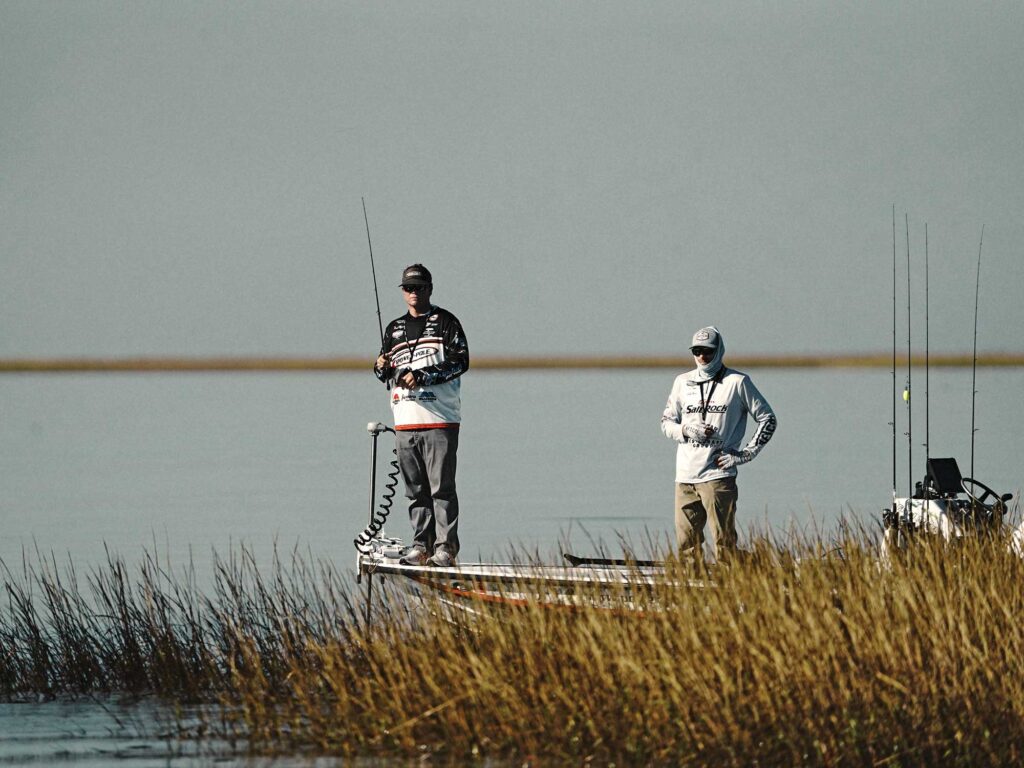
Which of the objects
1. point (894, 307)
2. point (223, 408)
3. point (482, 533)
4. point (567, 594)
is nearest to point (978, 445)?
point (482, 533)

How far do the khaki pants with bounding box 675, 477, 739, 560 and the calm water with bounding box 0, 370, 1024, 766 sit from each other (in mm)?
446

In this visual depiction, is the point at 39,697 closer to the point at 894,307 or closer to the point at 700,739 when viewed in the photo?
the point at 700,739

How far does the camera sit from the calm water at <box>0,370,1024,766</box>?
778 inches

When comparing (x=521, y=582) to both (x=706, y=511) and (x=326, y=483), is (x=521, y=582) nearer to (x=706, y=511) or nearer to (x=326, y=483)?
(x=706, y=511)

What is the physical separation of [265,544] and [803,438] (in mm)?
28297

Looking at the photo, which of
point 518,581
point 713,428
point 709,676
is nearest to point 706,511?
point 713,428

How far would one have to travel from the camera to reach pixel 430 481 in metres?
11.2

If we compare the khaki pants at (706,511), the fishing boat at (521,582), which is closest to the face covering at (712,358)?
the khaki pants at (706,511)

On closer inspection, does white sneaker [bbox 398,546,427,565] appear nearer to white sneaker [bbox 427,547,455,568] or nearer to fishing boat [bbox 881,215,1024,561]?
white sneaker [bbox 427,547,455,568]

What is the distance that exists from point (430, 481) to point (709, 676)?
11.3 ft

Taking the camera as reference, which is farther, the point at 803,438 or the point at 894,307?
the point at 803,438

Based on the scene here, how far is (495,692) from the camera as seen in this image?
8.66 metres

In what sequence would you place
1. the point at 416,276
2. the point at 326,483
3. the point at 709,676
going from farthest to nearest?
the point at 326,483
the point at 416,276
the point at 709,676

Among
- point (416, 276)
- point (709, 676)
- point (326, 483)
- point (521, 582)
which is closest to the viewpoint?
point (709, 676)
